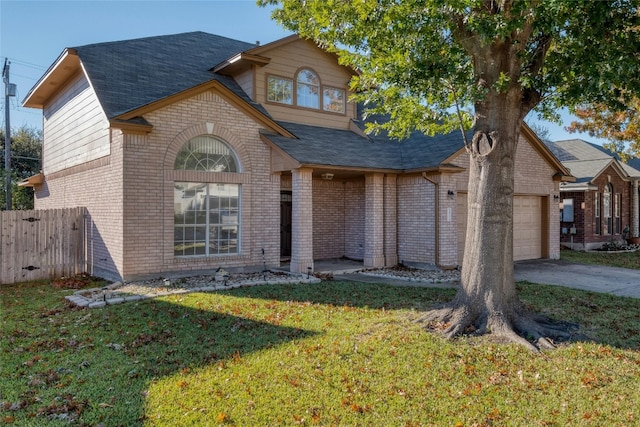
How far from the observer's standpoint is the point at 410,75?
24.2ft

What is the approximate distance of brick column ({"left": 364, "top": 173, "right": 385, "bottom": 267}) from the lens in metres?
13.8

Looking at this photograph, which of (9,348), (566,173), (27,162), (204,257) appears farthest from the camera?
(27,162)

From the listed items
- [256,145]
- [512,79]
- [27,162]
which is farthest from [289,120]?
[27,162]

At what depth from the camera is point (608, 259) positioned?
1723cm

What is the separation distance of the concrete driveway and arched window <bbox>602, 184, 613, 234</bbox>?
365 inches

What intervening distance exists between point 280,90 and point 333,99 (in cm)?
211

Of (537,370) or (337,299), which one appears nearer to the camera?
(537,370)

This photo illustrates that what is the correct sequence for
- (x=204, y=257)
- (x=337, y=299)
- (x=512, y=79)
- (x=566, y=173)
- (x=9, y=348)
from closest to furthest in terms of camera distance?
1. (x=9, y=348)
2. (x=512, y=79)
3. (x=337, y=299)
4. (x=204, y=257)
5. (x=566, y=173)

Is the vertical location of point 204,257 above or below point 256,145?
below

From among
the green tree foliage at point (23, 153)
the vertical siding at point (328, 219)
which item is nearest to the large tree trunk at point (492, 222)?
the vertical siding at point (328, 219)

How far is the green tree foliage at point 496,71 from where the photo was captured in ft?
20.6

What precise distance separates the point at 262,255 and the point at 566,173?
40.1 ft

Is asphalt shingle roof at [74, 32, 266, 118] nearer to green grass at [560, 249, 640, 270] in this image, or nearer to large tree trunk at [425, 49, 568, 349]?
large tree trunk at [425, 49, 568, 349]

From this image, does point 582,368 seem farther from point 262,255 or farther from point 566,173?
point 566,173
